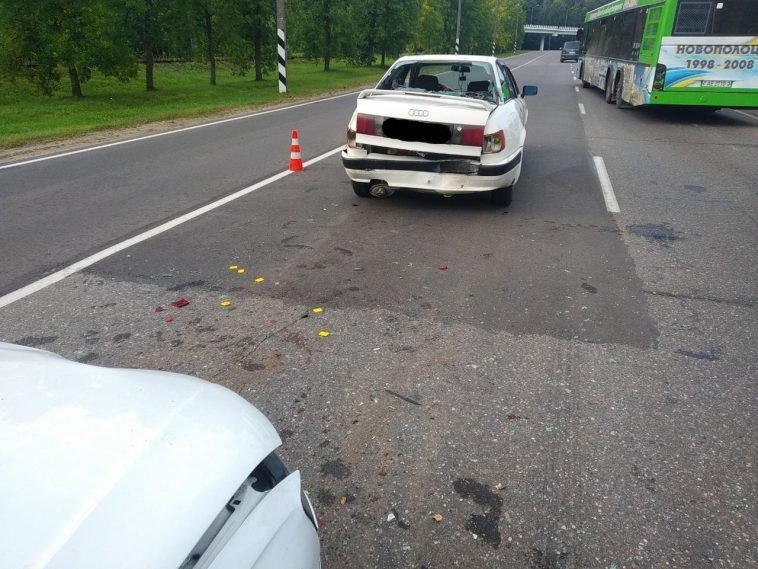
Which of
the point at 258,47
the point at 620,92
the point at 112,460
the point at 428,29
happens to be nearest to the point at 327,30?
the point at 258,47

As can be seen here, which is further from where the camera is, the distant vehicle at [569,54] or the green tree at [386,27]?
the distant vehicle at [569,54]

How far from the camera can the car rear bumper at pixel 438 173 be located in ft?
20.9

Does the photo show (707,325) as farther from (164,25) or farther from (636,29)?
(164,25)

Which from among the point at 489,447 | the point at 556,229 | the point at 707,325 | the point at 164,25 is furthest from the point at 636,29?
the point at 164,25

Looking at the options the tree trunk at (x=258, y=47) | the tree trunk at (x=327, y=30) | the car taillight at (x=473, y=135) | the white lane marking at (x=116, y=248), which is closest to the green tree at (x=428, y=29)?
the tree trunk at (x=327, y=30)

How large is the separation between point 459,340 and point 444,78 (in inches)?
200

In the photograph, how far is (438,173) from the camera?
642 cm

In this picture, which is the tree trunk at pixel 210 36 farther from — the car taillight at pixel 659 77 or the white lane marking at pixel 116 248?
the white lane marking at pixel 116 248

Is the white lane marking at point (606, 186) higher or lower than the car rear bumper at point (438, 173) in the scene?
lower

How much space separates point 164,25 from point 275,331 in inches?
924

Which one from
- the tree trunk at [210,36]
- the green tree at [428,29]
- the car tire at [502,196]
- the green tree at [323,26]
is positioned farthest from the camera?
the green tree at [428,29]

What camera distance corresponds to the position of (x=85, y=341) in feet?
12.8

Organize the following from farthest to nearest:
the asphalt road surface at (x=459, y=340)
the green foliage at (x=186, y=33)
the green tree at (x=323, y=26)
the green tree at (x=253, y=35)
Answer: the green tree at (x=323, y=26) < the green tree at (x=253, y=35) < the green foliage at (x=186, y=33) < the asphalt road surface at (x=459, y=340)

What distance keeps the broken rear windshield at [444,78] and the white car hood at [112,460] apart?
6413mm
